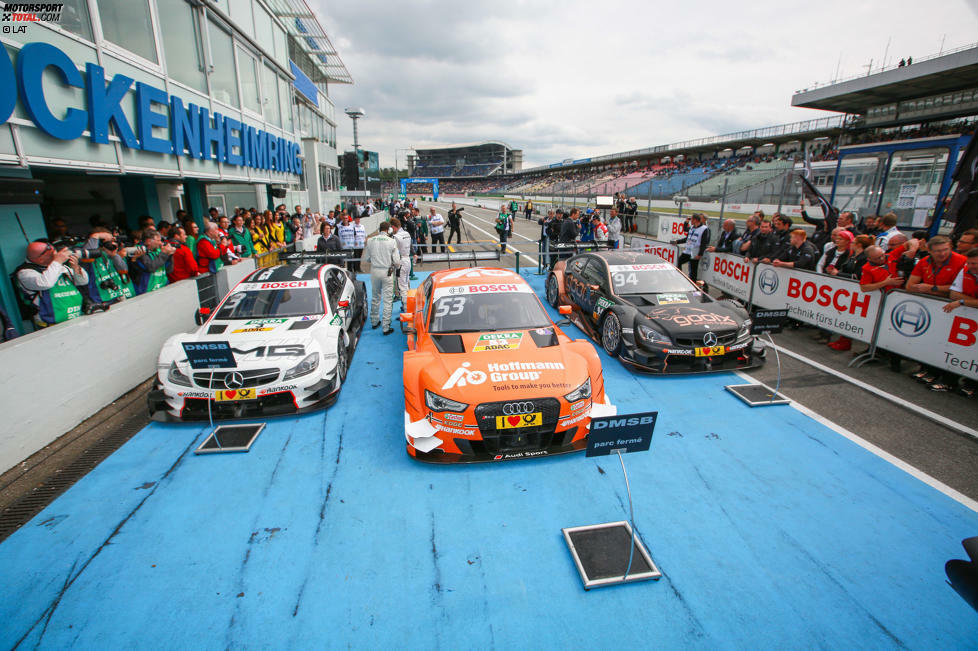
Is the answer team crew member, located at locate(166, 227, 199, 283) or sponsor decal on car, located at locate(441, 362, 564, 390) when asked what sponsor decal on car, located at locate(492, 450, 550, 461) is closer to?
sponsor decal on car, located at locate(441, 362, 564, 390)

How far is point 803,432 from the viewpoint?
4312 millimetres

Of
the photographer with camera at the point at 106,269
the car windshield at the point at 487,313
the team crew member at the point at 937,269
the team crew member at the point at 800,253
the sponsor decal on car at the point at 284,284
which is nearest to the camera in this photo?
the car windshield at the point at 487,313

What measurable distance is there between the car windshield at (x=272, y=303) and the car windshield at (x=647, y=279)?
4.38 metres

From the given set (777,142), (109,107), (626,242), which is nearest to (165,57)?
(109,107)

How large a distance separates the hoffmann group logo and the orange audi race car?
6.50 metres

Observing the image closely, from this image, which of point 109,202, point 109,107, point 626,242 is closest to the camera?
point 109,107

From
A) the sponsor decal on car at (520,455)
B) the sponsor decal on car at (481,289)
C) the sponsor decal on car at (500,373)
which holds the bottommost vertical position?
the sponsor decal on car at (520,455)

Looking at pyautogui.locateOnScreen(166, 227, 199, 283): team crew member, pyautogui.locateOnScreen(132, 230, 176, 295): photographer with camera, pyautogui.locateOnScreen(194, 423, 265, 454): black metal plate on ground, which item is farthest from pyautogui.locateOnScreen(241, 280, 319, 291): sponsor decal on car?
pyautogui.locateOnScreen(194, 423, 265, 454): black metal plate on ground

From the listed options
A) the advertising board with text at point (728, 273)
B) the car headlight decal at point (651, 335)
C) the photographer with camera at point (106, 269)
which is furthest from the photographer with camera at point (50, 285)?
the advertising board with text at point (728, 273)

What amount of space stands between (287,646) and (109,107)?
28.3ft

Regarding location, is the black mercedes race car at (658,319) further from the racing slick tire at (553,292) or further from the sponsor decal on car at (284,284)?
the sponsor decal on car at (284,284)

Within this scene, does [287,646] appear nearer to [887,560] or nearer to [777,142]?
[887,560]

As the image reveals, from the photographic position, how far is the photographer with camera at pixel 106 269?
17.7ft

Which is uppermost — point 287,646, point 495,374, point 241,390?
point 495,374
